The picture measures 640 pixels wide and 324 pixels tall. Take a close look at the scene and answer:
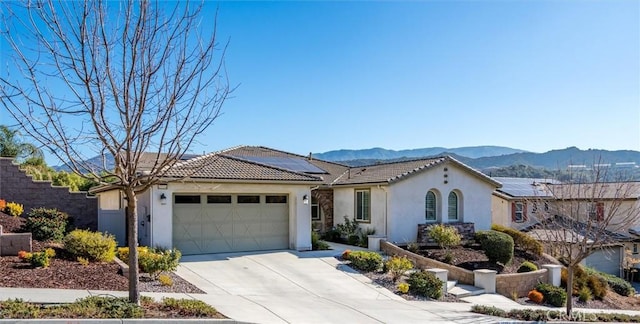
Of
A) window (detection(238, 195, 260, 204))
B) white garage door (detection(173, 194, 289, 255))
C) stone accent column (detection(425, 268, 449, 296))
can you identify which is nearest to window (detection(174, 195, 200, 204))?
white garage door (detection(173, 194, 289, 255))

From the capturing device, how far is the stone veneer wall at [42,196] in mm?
18031

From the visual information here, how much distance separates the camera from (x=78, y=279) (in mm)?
11391

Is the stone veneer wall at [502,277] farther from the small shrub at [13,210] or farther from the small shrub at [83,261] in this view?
the small shrub at [13,210]

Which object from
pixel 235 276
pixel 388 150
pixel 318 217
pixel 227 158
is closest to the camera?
→ pixel 235 276

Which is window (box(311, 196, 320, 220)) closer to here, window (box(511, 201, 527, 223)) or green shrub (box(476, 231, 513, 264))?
green shrub (box(476, 231, 513, 264))

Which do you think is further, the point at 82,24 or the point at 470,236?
the point at 470,236

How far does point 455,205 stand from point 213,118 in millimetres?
17449

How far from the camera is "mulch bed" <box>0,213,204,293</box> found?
35.7 ft

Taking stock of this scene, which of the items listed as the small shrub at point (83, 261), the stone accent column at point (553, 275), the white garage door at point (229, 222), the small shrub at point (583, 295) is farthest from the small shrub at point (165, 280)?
the small shrub at point (583, 295)

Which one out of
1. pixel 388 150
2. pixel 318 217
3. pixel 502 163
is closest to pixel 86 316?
pixel 318 217

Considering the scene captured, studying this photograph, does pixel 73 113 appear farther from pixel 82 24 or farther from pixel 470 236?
pixel 470 236

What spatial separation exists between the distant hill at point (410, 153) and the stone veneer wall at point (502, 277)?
4880 cm

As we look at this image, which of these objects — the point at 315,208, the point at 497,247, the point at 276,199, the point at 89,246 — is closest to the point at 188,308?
the point at 89,246

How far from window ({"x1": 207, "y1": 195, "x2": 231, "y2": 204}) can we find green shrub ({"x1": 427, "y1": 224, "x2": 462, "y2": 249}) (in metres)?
8.81
